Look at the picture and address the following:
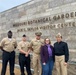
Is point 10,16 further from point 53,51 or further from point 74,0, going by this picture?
point 53,51

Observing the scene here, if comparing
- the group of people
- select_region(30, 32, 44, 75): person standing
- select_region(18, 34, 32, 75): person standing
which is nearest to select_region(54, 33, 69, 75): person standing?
the group of people

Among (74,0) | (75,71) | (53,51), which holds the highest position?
(74,0)

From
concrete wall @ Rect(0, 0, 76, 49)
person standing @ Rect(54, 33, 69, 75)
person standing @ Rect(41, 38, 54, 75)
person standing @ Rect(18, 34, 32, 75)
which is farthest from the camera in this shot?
concrete wall @ Rect(0, 0, 76, 49)

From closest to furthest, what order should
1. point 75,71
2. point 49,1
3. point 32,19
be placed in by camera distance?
point 75,71 → point 49,1 → point 32,19

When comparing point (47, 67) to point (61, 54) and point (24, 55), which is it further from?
point (24, 55)

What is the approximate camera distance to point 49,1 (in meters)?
11.5

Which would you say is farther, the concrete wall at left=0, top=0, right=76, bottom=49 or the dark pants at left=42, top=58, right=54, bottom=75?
the concrete wall at left=0, top=0, right=76, bottom=49

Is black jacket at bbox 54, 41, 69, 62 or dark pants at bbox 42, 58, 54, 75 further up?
black jacket at bbox 54, 41, 69, 62

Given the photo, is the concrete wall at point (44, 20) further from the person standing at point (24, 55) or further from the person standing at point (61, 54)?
the person standing at point (61, 54)

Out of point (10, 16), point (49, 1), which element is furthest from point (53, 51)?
point (10, 16)

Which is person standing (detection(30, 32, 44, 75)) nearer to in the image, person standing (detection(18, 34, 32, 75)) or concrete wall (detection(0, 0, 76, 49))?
person standing (detection(18, 34, 32, 75))

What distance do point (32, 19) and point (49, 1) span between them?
1.63m

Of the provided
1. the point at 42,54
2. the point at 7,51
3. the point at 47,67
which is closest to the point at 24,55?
the point at 7,51

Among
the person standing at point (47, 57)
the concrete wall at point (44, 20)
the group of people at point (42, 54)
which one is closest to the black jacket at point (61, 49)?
the group of people at point (42, 54)
